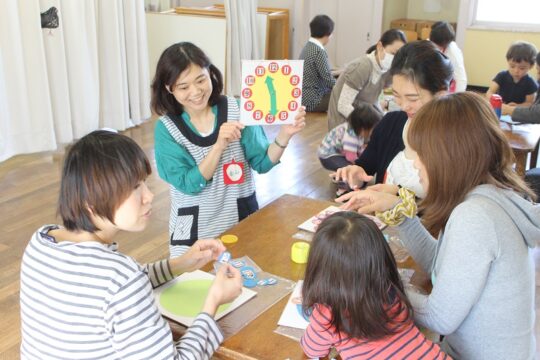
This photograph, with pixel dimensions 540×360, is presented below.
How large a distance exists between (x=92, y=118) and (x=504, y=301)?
16.0 ft

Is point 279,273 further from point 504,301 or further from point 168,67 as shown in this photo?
point 168,67

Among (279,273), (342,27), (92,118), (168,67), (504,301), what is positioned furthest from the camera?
(342,27)

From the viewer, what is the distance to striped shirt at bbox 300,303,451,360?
125 cm

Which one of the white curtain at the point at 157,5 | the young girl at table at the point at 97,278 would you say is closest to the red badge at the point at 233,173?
the young girl at table at the point at 97,278

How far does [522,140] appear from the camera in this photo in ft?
10.7

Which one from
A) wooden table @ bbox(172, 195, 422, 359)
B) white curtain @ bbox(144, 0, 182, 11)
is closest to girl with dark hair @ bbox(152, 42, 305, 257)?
wooden table @ bbox(172, 195, 422, 359)

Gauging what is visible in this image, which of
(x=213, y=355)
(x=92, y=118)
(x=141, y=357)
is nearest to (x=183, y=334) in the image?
(x=213, y=355)

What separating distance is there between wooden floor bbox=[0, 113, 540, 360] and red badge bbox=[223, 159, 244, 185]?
40.5 inches

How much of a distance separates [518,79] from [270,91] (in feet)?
10.5

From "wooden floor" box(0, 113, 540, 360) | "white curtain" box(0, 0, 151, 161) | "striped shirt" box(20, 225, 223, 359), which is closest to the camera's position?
"striped shirt" box(20, 225, 223, 359)

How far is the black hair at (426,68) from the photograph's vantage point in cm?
212

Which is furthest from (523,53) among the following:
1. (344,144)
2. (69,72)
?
(69,72)

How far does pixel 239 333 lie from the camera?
1396mm

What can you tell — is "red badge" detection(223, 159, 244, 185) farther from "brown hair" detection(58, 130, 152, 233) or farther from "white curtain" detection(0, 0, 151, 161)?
"white curtain" detection(0, 0, 151, 161)
